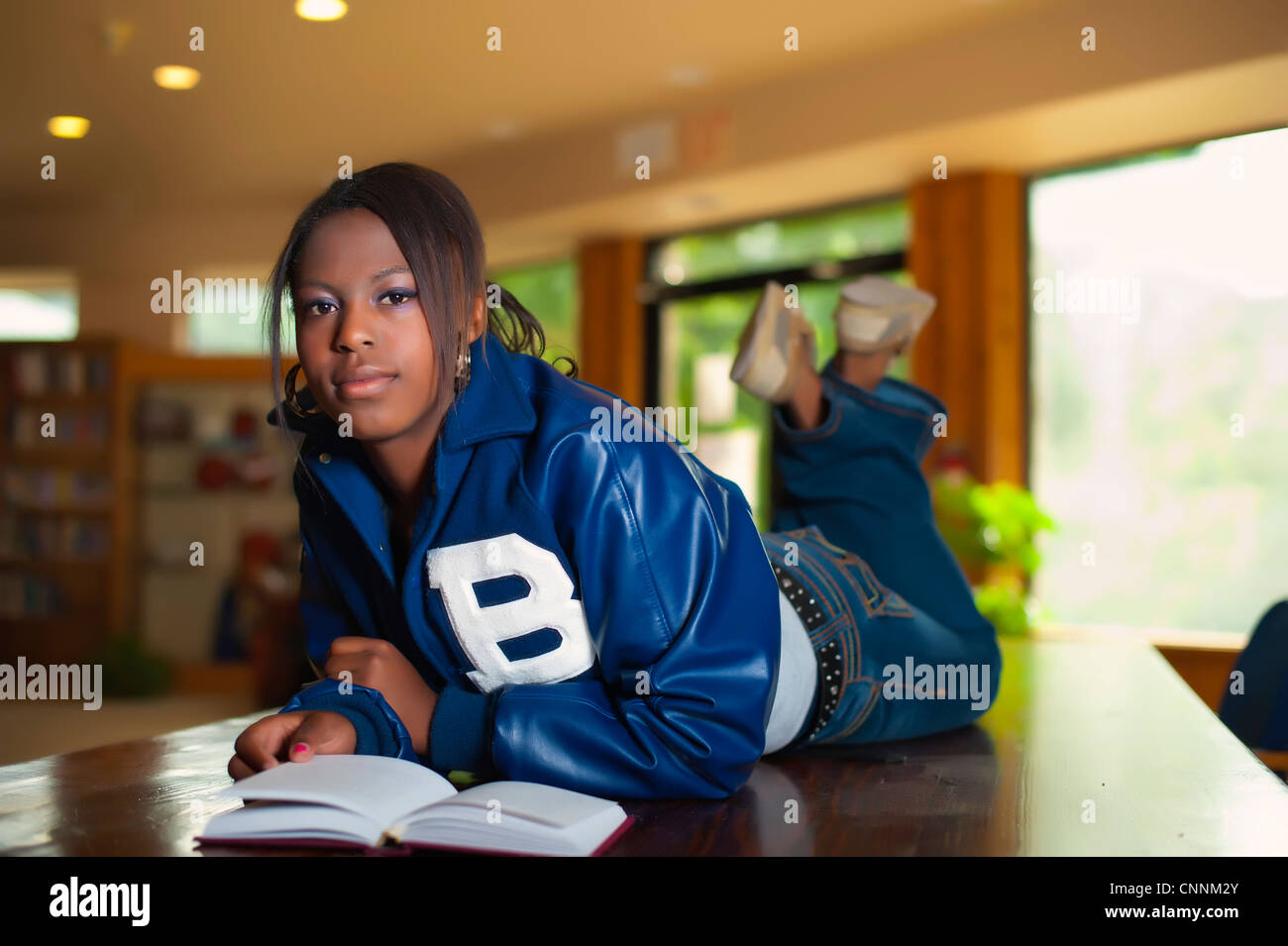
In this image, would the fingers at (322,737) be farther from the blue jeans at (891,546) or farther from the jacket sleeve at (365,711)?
the blue jeans at (891,546)

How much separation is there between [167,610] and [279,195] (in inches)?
100

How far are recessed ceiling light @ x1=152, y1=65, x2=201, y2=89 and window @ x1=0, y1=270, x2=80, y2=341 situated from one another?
299 centimetres

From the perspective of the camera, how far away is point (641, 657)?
3.61 ft

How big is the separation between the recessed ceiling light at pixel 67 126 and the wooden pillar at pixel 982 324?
4.06 m

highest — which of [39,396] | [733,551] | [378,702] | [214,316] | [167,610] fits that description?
[214,316]

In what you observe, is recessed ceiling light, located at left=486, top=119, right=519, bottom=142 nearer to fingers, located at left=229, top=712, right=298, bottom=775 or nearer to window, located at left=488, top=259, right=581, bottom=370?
window, located at left=488, top=259, right=581, bottom=370

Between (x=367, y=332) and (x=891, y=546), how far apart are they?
943 millimetres

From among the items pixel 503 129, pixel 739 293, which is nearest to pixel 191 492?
pixel 503 129

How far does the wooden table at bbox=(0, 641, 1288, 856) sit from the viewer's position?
99 cm

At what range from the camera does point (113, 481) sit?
673cm

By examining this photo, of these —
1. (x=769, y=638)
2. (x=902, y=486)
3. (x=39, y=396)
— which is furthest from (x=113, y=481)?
(x=769, y=638)

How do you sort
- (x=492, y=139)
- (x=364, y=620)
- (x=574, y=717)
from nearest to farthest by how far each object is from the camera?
1. (x=574, y=717)
2. (x=364, y=620)
3. (x=492, y=139)

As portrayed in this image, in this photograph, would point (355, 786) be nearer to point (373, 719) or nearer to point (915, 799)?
point (373, 719)
